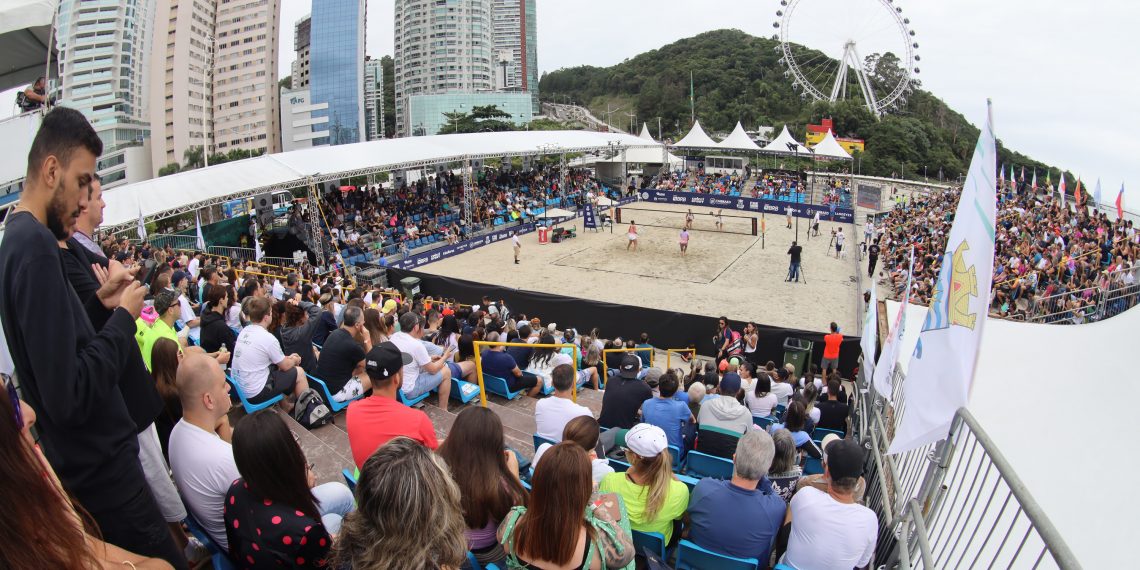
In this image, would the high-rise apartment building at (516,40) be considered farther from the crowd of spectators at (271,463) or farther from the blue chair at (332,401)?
the crowd of spectators at (271,463)

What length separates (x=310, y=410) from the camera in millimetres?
5895

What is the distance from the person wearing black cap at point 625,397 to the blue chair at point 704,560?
2287mm

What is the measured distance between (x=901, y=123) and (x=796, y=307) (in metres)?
61.8

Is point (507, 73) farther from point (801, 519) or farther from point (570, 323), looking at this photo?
point (801, 519)

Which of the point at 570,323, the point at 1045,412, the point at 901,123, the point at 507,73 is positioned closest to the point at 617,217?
the point at 570,323

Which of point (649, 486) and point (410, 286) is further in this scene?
point (410, 286)

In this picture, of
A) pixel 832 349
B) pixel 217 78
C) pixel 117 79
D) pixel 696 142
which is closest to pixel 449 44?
pixel 217 78

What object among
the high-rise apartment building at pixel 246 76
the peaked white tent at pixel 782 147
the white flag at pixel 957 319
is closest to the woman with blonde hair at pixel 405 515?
the white flag at pixel 957 319

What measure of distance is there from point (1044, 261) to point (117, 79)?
203 feet

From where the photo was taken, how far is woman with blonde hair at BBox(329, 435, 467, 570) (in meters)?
2.10

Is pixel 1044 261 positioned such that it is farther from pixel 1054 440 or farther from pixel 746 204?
pixel 746 204

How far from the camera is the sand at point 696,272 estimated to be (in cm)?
1780

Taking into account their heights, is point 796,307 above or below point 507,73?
below

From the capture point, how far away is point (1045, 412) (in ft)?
21.6
